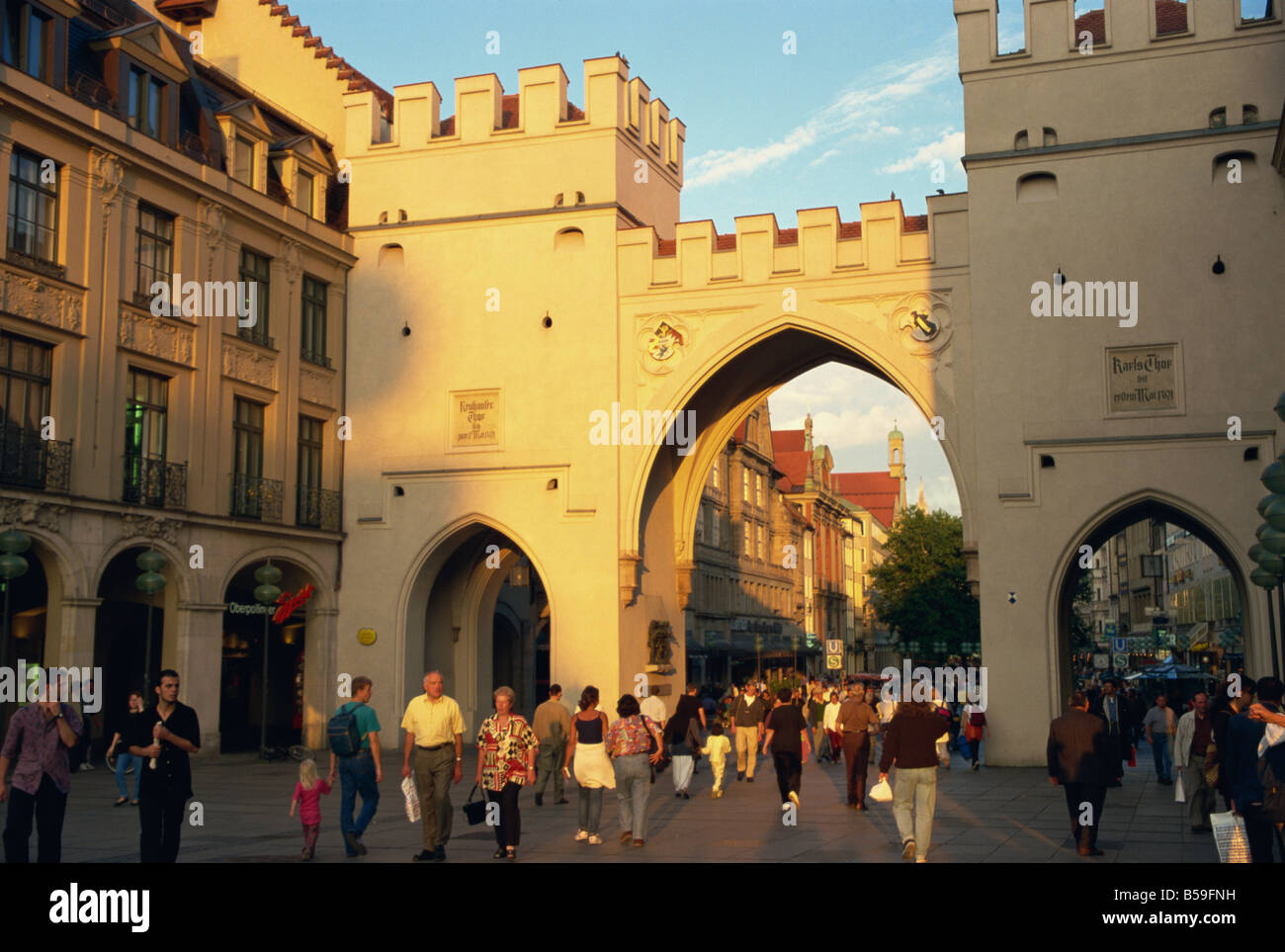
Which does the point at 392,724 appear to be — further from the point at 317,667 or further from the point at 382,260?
the point at 382,260

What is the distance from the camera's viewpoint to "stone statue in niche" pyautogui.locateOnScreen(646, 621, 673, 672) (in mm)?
30328

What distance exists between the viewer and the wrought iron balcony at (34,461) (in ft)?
70.4

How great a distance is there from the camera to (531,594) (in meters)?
39.7

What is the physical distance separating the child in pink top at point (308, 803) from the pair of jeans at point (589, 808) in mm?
2733

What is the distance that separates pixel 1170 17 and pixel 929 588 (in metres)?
35.8

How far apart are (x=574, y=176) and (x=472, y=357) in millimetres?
4371

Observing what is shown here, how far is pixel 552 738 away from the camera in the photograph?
18578 millimetres

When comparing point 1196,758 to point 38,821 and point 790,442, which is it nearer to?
point 38,821

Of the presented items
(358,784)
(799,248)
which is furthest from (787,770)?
(799,248)

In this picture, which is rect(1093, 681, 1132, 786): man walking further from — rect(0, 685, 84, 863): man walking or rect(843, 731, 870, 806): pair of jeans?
rect(0, 685, 84, 863): man walking

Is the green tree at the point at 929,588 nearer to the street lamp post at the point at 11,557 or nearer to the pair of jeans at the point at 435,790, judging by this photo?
the street lamp post at the point at 11,557

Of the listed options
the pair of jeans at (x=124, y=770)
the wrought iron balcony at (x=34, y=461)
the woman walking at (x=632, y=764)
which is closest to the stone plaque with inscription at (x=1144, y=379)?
the woman walking at (x=632, y=764)
